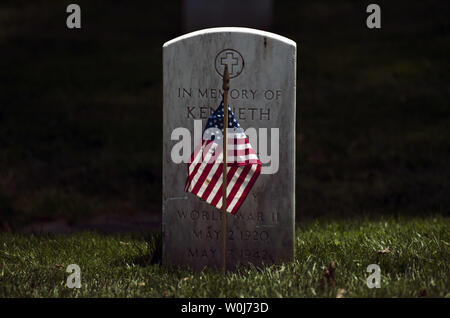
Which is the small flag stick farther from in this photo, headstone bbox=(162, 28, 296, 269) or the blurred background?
the blurred background

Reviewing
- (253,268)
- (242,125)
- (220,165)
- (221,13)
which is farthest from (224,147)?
(221,13)

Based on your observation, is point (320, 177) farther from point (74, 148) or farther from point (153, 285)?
point (153, 285)

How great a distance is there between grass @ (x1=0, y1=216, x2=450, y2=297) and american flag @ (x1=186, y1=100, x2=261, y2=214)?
0.58 metres

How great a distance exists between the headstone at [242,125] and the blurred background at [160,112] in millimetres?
2323

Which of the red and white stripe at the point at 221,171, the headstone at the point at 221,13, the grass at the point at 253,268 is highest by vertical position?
the headstone at the point at 221,13

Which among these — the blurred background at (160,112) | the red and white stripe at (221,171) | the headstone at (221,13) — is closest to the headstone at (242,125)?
the red and white stripe at (221,171)

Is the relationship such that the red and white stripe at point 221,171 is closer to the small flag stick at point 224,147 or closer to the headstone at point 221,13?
the small flag stick at point 224,147

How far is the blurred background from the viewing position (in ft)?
26.1

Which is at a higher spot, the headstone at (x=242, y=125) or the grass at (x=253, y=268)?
the headstone at (x=242, y=125)

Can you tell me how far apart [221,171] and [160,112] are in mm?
6039

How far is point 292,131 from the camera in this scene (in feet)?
16.9

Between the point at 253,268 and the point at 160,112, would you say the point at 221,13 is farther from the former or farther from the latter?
the point at 253,268

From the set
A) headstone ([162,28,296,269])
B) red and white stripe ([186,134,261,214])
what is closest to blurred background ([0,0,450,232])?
headstone ([162,28,296,269])

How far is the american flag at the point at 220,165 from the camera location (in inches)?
189
